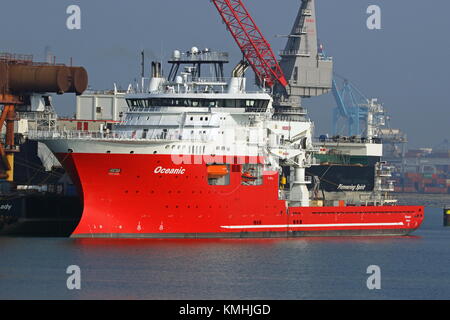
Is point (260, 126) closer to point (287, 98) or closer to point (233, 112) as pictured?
point (233, 112)

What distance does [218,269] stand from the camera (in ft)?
182

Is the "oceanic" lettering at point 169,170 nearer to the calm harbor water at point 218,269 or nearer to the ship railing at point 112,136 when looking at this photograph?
the ship railing at point 112,136

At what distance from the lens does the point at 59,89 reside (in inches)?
2867

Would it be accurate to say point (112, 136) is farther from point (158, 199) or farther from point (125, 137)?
point (158, 199)

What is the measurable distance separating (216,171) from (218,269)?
10333mm

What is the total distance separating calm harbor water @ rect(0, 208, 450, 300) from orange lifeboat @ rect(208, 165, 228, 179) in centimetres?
354

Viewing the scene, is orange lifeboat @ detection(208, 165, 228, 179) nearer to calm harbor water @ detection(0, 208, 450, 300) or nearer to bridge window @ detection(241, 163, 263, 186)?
bridge window @ detection(241, 163, 263, 186)

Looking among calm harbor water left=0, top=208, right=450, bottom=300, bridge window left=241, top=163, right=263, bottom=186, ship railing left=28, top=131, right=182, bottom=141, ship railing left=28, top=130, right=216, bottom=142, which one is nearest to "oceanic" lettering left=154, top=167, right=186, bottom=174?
ship railing left=28, top=130, right=216, bottom=142

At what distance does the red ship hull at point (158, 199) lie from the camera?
6312 centimetres

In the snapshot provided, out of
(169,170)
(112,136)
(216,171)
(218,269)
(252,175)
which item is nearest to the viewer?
(218,269)

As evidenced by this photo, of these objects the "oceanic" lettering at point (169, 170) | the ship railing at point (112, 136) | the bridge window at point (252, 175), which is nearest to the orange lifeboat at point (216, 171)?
the "oceanic" lettering at point (169, 170)

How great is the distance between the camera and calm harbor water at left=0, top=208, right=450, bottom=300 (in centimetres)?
5012

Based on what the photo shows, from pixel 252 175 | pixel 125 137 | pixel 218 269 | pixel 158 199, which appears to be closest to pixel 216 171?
pixel 252 175
